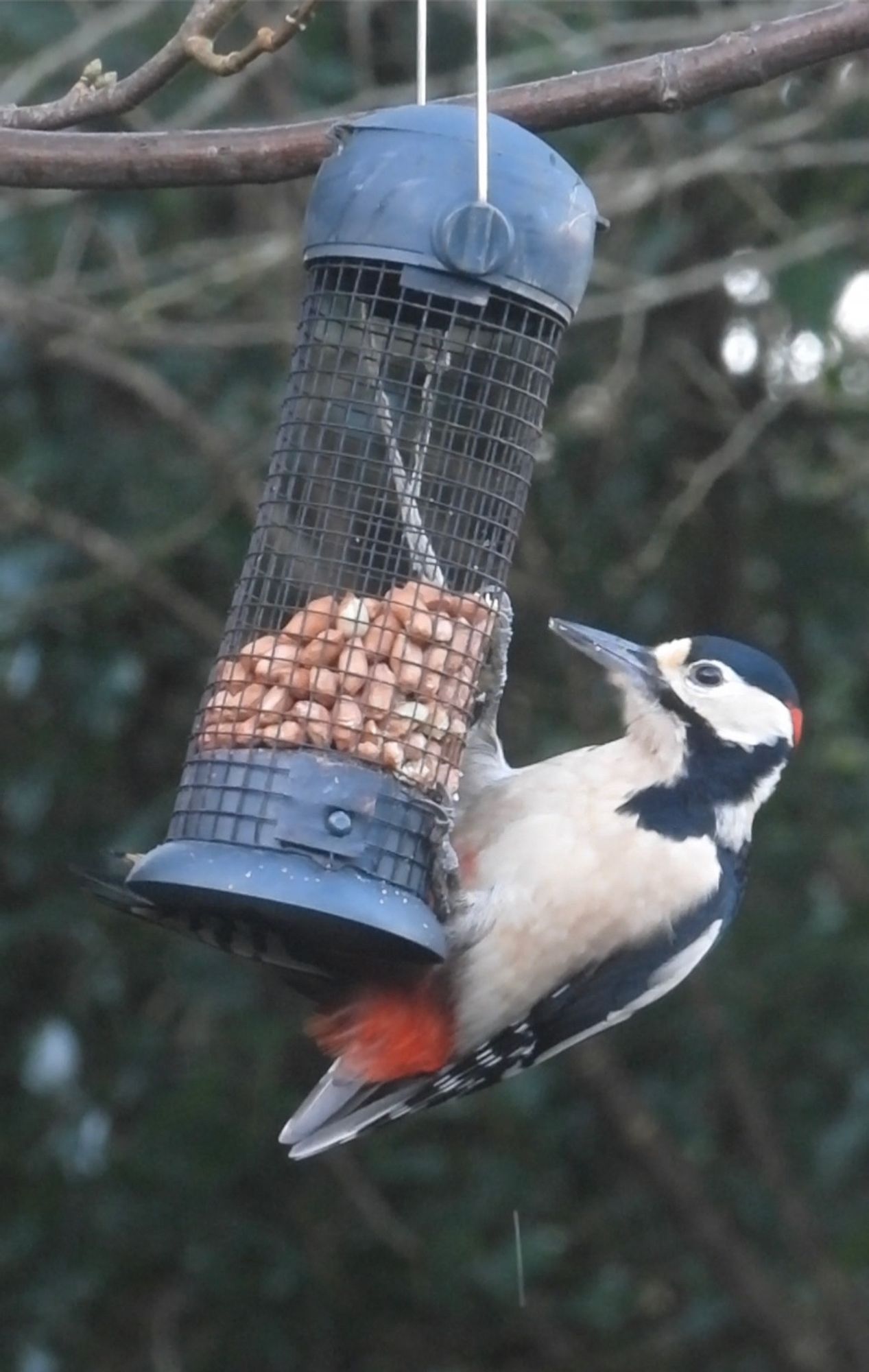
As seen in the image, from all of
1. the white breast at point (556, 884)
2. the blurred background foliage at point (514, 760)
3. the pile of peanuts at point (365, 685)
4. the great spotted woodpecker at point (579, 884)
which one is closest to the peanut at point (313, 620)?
the pile of peanuts at point (365, 685)

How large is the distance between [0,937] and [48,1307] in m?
0.99

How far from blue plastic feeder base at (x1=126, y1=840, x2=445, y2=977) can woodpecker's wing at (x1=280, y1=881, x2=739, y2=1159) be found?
59cm

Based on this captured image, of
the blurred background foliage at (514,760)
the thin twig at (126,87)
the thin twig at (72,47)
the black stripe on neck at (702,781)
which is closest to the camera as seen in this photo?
the thin twig at (126,87)

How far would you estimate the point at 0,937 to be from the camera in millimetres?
6324

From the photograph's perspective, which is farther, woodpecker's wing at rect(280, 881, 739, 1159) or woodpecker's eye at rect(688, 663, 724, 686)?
woodpecker's eye at rect(688, 663, 724, 686)

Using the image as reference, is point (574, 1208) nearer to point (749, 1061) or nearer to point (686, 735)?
point (749, 1061)

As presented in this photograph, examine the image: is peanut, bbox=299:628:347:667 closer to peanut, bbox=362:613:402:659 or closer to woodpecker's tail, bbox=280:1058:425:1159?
peanut, bbox=362:613:402:659

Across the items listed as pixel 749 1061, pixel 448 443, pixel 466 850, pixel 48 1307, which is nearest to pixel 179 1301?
pixel 48 1307

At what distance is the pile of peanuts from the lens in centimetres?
329

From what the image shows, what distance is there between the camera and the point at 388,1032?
3.71m

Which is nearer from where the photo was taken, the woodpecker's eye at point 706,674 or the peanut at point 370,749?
the peanut at point 370,749

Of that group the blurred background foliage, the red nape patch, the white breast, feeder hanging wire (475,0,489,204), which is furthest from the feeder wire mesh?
the blurred background foliage

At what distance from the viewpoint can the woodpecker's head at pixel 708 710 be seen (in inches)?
155

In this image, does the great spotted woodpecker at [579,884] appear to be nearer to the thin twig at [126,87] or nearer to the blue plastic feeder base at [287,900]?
the blue plastic feeder base at [287,900]
